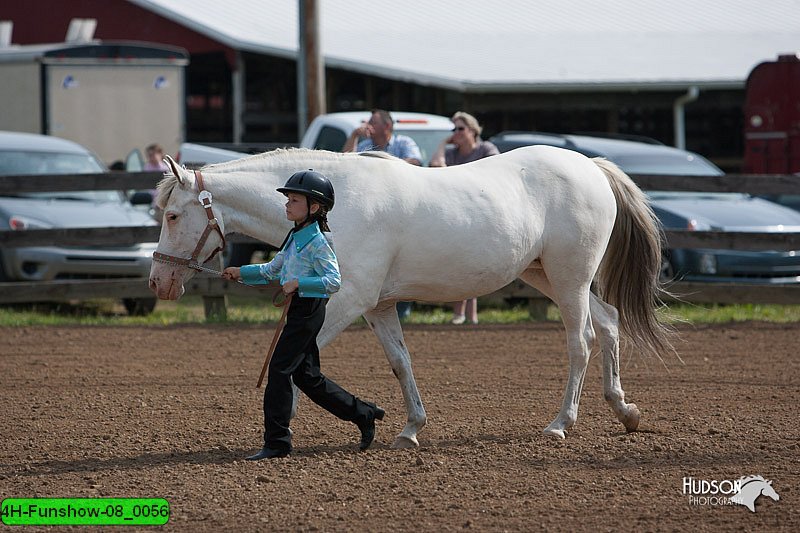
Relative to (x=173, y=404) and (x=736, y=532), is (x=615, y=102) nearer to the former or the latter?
(x=173, y=404)

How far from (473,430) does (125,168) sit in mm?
11413

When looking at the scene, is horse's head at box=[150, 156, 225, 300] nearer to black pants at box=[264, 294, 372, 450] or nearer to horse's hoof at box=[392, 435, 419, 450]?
black pants at box=[264, 294, 372, 450]

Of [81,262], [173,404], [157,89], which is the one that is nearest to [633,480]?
[173,404]

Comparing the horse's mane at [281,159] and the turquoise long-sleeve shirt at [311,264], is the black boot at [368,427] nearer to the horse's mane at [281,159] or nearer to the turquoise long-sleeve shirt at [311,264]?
the turquoise long-sleeve shirt at [311,264]

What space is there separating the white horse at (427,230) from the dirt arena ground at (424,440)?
0.50 m

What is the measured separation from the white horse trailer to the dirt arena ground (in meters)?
8.30

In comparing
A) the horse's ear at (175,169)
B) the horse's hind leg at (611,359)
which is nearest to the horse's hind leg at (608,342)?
the horse's hind leg at (611,359)

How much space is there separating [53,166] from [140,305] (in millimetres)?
2236

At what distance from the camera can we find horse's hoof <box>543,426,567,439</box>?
659cm

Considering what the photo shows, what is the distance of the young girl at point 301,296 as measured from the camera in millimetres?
5840

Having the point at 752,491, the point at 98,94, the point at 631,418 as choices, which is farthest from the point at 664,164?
the point at 98,94

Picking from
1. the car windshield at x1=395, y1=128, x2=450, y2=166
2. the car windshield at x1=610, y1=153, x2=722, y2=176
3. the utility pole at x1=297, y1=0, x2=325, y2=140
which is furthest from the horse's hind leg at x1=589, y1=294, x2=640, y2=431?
the utility pole at x1=297, y1=0, x2=325, y2=140

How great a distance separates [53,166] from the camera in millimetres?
13875

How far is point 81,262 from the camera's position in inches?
501
